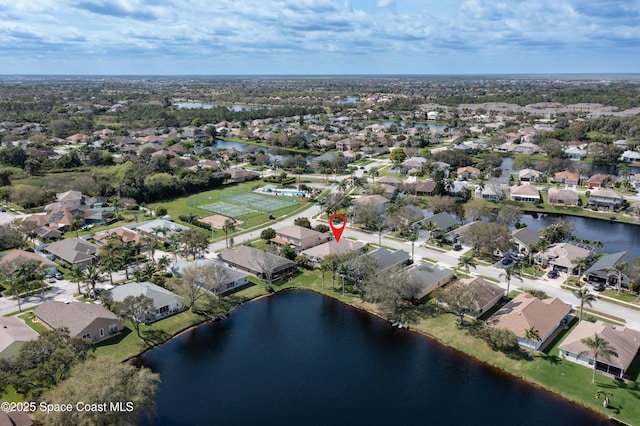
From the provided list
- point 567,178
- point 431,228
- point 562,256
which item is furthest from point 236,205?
point 567,178

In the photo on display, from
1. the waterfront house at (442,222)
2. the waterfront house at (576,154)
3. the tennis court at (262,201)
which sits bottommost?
the tennis court at (262,201)

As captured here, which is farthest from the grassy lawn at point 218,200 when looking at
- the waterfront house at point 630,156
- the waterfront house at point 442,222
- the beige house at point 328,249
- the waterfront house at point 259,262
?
the waterfront house at point 630,156

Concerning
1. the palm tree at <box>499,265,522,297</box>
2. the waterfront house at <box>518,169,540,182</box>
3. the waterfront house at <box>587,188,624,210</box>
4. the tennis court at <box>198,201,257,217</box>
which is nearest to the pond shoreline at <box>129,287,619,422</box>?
the palm tree at <box>499,265,522,297</box>

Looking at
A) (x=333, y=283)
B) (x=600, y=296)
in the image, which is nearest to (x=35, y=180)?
(x=333, y=283)

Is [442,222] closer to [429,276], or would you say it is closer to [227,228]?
[429,276]

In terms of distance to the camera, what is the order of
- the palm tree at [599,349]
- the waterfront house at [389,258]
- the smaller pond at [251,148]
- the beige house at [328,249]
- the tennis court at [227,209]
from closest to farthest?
the palm tree at [599,349] < the waterfront house at [389,258] < the beige house at [328,249] < the tennis court at [227,209] < the smaller pond at [251,148]

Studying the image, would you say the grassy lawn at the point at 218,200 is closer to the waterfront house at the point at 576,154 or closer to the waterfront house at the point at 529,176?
the waterfront house at the point at 529,176

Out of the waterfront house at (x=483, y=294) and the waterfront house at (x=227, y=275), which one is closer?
the waterfront house at (x=483, y=294)

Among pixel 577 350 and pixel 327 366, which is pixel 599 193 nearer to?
pixel 577 350
